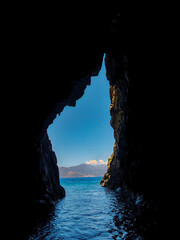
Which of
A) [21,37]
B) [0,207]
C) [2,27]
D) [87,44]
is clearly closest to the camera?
[2,27]

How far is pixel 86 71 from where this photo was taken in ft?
47.0

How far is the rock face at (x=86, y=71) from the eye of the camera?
26.0 feet

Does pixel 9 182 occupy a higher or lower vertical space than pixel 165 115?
lower

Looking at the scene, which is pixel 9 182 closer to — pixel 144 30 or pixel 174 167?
pixel 174 167

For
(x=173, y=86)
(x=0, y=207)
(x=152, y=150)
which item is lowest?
(x=0, y=207)

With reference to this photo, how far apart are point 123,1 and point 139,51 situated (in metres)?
3.73

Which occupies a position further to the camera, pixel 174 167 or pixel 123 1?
pixel 123 1

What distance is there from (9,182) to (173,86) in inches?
502

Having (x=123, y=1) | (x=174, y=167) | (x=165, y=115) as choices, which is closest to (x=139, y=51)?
(x=123, y=1)

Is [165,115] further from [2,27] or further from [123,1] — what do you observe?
[2,27]

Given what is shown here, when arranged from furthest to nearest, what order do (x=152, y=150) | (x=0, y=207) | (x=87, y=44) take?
(x=87, y=44) < (x=152, y=150) < (x=0, y=207)

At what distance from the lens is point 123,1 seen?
9789 mm

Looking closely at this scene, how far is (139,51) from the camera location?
1078 cm

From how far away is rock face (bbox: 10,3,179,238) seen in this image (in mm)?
7936
